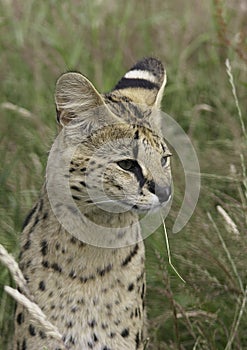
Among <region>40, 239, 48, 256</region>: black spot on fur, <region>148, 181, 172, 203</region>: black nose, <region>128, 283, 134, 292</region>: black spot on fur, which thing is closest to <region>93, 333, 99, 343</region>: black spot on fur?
<region>128, 283, 134, 292</region>: black spot on fur

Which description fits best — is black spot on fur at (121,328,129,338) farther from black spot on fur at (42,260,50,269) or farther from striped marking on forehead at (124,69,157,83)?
striped marking on forehead at (124,69,157,83)

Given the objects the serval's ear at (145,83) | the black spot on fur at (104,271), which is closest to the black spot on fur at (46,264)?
the black spot on fur at (104,271)

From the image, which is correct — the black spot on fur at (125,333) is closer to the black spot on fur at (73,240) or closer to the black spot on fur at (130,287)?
the black spot on fur at (130,287)

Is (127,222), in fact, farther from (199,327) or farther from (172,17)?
(172,17)

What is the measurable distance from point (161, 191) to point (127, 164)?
154 millimetres

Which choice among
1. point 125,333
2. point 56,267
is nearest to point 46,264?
point 56,267

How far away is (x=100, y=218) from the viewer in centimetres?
261

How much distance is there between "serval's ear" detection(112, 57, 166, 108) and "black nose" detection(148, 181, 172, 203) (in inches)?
13.1

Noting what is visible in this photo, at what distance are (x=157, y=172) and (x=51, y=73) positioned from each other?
94.5 inches

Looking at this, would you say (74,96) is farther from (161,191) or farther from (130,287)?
(130,287)

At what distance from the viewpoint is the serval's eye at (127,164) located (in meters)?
2.48

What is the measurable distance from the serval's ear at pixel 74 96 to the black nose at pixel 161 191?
0.29m

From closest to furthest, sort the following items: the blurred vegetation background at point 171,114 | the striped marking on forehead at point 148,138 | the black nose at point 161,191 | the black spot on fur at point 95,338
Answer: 1. the black nose at point 161,191
2. the striped marking on forehead at point 148,138
3. the black spot on fur at point 95,338
4. the blurred vegetation background at point 171,114

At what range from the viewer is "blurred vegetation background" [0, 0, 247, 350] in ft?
10.7
